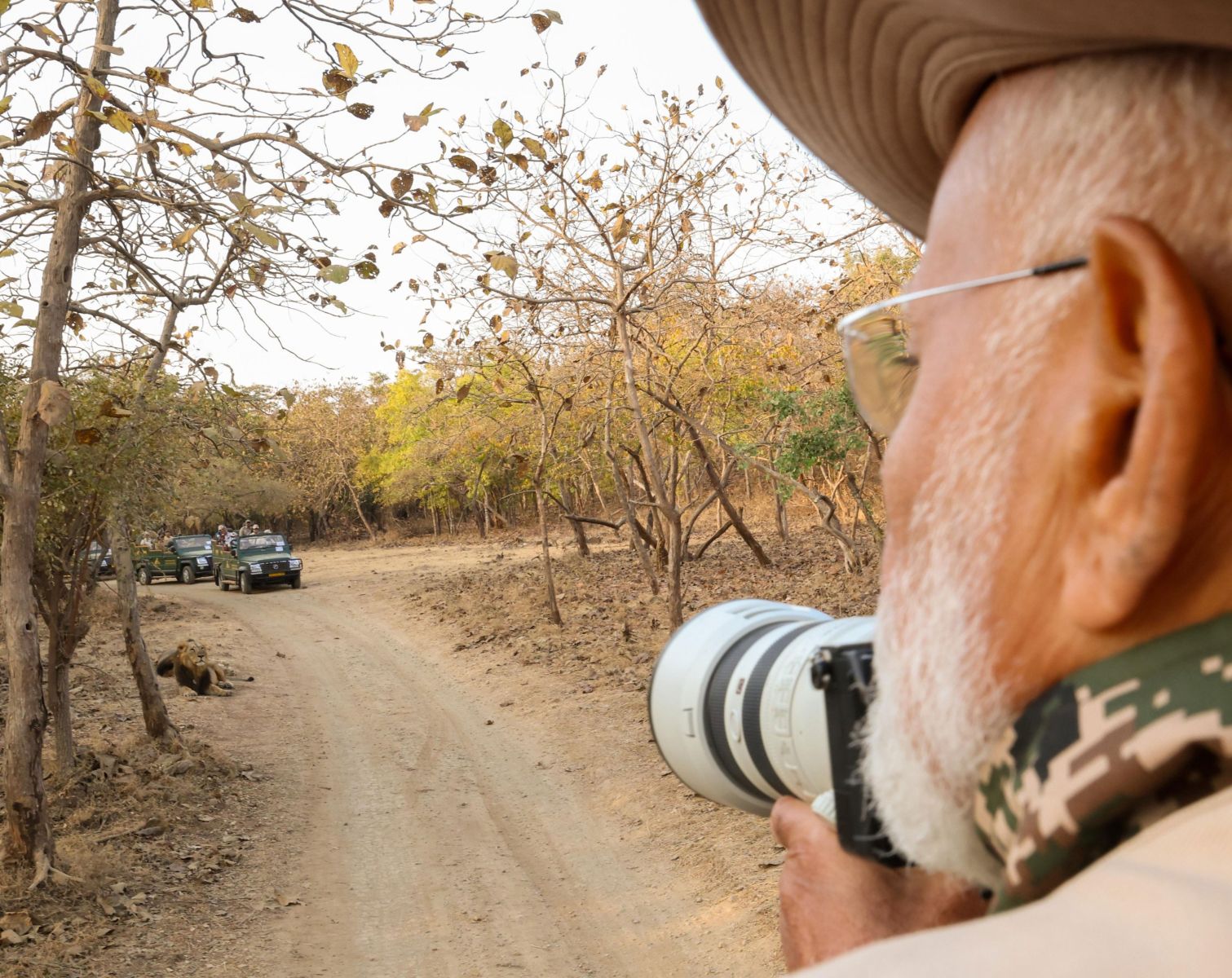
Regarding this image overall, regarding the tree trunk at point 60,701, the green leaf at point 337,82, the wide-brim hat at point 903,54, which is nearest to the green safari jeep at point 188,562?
the tree trunk at point 60,701

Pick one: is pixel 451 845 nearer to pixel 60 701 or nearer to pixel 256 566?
pixel 60 701

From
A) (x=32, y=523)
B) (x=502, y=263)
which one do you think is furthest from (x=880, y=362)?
(x=32, y=523)

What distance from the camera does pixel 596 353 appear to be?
42.6 feet

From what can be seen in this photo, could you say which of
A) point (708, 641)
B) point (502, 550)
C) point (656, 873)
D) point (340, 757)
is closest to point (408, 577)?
point (502, 550)

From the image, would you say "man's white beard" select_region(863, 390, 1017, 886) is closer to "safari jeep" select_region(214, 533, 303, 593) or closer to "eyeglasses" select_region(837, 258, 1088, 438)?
"eyeglasses" select_region(837, 258, 1088, 438)

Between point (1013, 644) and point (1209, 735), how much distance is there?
18 cm

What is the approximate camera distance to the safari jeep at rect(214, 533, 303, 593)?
2395 centimetres

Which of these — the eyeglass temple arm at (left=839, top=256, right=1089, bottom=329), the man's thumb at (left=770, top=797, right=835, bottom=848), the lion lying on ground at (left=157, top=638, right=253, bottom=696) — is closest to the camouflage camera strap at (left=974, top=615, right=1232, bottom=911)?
the eyeglass temple arm at (left=839, top=256, right=1089, bottom=329)

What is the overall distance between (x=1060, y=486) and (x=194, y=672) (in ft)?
40.7

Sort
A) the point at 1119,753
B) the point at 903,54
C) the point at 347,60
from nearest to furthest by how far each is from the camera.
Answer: the point at 1119,753
the point at 903,54
the point at 347,60

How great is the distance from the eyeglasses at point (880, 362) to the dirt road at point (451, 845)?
434 centimetres

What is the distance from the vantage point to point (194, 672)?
1177 centimetres

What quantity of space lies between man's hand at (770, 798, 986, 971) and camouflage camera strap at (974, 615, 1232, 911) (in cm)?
40

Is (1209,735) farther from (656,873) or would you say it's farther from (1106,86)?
(656,873)
